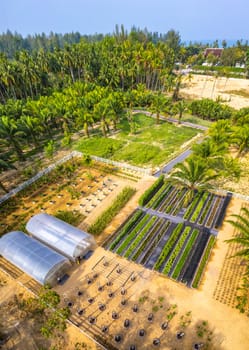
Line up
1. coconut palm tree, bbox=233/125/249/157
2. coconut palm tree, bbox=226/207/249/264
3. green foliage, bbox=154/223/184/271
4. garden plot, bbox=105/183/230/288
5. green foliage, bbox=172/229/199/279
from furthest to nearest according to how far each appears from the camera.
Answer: coconut palm tree, bbox=233/125/249/157
green foliage, bbox=154/223/184/271
garden plot, bbox=105/183/230/288
green foliage, bbox=172/229/199/279
coconut palm tree, bbox=226/207/249/264

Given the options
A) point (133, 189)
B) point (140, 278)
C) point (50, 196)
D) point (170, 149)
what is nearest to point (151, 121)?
point (170, 149)

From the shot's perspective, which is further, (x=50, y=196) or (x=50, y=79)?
(x=50, y=79)

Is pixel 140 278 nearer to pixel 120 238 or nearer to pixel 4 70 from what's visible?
pixel 120 238

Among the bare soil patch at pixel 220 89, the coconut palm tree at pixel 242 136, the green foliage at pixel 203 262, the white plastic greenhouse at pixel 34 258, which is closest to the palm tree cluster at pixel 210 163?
the coconut palm tree at pixel 242 136

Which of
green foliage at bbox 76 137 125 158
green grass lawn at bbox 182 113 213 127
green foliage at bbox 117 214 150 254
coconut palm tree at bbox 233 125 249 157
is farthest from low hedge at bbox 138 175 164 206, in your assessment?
green grass lawn at bbox 182 113 213 127

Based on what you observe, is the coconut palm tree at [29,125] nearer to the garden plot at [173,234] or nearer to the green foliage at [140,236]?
the garden plot at [173,234]

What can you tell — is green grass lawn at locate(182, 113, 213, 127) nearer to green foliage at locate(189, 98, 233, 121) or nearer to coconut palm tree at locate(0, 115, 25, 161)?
green foliage at locate(189, 98, 233, 121)
